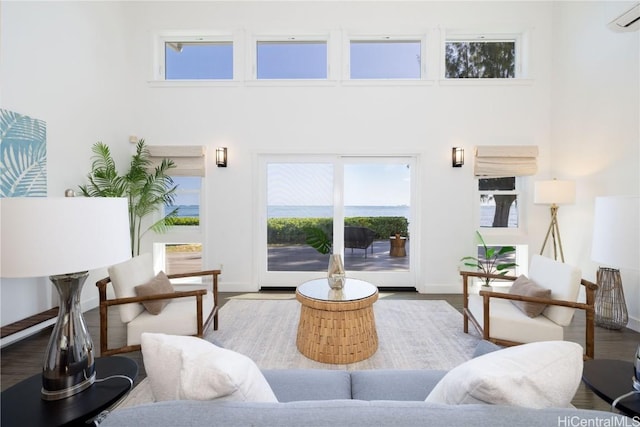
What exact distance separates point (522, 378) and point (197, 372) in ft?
3.05

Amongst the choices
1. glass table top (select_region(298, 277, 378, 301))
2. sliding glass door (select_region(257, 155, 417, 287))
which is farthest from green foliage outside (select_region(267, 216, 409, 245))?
glass table top (select_region(298, 277, 378, 301))

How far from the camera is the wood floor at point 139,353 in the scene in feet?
6.94

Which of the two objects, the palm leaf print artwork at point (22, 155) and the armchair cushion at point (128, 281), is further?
the palm leaf print artwork at point (22, 155)

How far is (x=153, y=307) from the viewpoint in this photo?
2455 millimetres

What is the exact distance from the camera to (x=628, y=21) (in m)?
2.85

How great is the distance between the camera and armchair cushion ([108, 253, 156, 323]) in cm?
234

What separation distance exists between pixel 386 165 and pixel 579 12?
3.08m

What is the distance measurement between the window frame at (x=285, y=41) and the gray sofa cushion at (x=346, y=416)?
14.4ft

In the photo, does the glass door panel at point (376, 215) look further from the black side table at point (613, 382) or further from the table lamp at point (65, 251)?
the table lamp at point (65, 251)

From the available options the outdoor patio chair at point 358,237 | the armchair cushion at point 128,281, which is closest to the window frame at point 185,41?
the outdoor patio chair at point 358,237

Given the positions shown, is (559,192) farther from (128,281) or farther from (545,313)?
(128,281)

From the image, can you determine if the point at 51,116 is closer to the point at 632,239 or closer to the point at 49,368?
the point at 49,368

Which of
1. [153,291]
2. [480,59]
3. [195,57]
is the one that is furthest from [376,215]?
[195,57]

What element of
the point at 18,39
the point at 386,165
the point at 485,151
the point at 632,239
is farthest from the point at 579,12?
the point at 18,39
